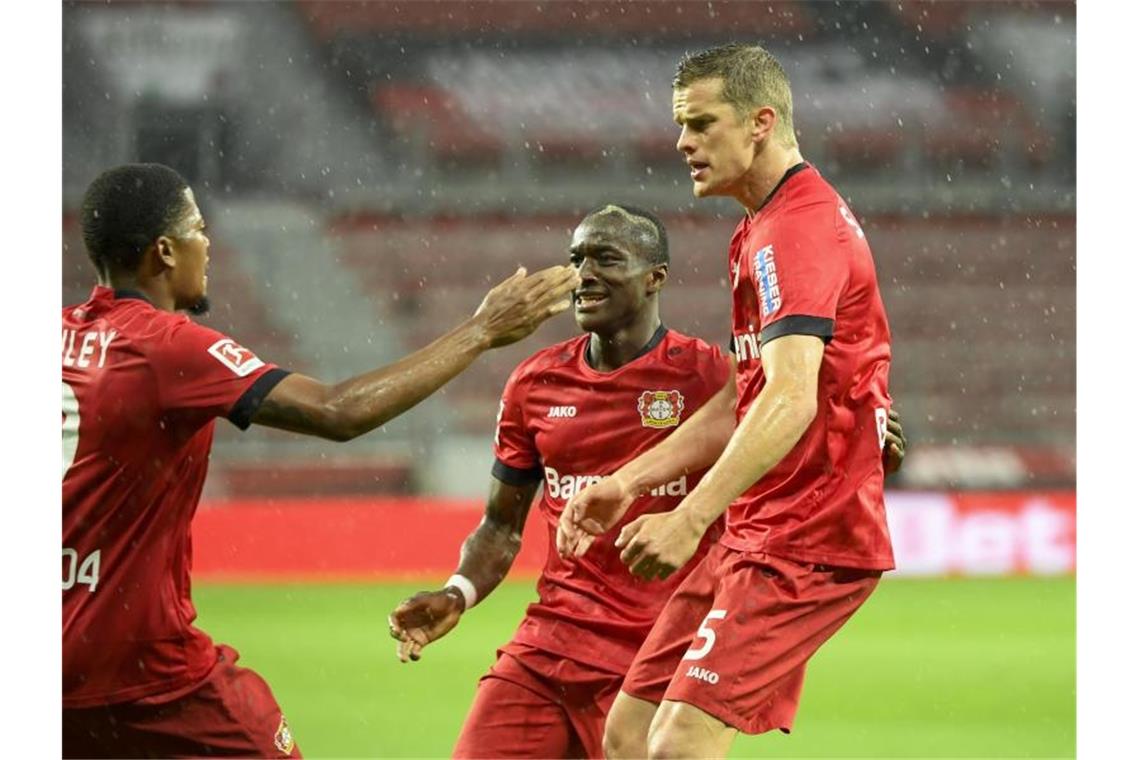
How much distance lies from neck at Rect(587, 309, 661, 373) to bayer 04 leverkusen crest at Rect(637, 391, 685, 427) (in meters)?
0.17

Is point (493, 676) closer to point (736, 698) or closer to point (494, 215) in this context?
point (736, 698)

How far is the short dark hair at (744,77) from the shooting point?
3562mm

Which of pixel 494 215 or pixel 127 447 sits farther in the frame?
pixel 494 215

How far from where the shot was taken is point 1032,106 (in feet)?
64.8

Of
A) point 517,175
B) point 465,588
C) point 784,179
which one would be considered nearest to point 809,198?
point 784,179

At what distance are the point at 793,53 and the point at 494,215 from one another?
439 centimetres

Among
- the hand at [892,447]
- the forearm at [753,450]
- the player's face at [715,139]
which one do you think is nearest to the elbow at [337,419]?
the forearm at [753,450]

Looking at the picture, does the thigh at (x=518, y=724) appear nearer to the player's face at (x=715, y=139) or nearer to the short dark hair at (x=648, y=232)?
the short dark hair at (x=648, y=232)

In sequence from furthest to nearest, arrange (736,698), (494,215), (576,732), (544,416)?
(494,215) < (544,416) < (576,732) < (736,698)

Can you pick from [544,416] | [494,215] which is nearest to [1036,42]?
[494,215]

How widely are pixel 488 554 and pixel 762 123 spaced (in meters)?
1.55

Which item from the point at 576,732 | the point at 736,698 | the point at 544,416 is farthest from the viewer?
the point at 544,416

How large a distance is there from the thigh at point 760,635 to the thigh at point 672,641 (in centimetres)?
21

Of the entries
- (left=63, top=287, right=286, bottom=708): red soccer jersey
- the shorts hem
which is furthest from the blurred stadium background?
the shorts hem
